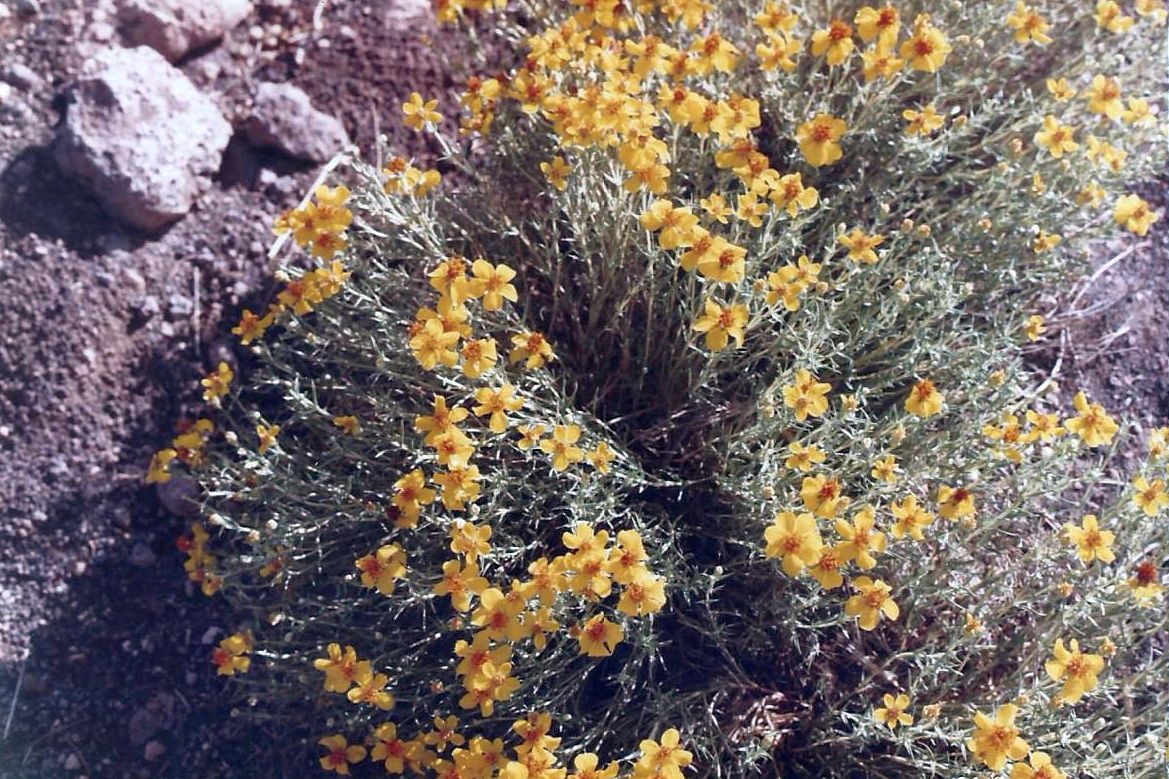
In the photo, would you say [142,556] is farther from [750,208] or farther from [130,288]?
[750,208]

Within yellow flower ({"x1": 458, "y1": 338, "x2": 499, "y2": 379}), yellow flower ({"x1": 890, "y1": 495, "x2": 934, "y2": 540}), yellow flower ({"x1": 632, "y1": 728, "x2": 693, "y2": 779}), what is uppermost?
yellow flower ({"x1": 458, "y1": 338, "x2": 499, "y2": 379})

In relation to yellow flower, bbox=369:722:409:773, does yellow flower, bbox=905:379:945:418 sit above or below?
above

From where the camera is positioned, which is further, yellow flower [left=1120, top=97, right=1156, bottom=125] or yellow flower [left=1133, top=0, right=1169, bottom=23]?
yellow flower [left=1133, top=0, right=1169, bottom=23]

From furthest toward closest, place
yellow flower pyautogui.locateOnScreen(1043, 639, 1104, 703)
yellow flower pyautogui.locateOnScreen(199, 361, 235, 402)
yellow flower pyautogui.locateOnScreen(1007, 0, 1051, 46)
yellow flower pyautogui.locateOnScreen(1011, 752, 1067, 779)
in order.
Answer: yellow flower pyautogui.locateOnScreen(1007, 0, 1051, 46) → yellow flower pyautogui.locateOnScreen(199, 361, 235, 402) → yellow flower pyautogui.locateOnScreen(1043, 639, 1104, 703) → yellow flower pyautogui.locateOnScreen(1011, 752, 1067, 779)

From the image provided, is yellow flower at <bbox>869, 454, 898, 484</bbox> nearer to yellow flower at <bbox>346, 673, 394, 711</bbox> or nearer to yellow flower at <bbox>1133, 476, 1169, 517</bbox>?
yellow flower at <bbox>1133, 476, 1169, 517</bbox>

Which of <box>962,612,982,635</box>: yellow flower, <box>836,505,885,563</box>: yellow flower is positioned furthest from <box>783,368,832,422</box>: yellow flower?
<box>962,612,982,635</box>: yellow flower

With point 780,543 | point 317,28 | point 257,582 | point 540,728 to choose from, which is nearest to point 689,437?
point 780,543

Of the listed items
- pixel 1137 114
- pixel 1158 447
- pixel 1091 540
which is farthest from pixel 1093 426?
pixel 1137 114

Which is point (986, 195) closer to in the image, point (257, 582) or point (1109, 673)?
point (1109, 673)
